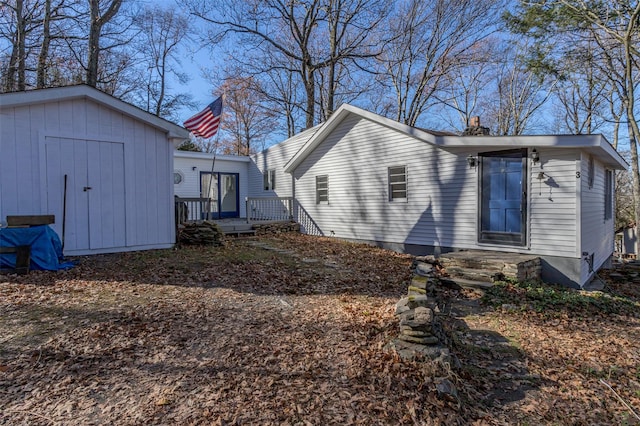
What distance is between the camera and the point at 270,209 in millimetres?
14445

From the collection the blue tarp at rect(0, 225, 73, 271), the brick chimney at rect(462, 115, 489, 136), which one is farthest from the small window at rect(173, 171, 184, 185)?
the brick chimney at rect(462, 115, 489, 136)

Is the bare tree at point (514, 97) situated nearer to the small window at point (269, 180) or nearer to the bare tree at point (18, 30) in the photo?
the small window at point (269, 180)

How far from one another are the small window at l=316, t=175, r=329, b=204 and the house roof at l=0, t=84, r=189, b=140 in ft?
16.6

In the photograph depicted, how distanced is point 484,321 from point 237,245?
6441 mm

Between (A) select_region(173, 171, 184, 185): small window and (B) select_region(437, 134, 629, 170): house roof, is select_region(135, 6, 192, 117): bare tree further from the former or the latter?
(B) select_region(437, 134, 629, 170): house roof

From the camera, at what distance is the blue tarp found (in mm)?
5699

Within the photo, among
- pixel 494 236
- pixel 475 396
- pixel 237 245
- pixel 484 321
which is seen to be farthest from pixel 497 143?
pixel 237 245

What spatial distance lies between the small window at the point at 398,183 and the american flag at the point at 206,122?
5090mm

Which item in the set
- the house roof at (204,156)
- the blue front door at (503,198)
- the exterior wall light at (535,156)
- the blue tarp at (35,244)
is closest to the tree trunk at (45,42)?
the house roof at (204,156)

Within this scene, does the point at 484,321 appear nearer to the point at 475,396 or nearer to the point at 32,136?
the point at 475,396

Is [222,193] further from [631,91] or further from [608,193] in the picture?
[631,91]

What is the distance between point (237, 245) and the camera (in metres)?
9.59

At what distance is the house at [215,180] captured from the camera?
14969 millimetres

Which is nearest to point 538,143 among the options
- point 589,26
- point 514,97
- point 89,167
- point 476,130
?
point 476,130
